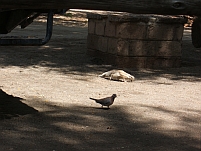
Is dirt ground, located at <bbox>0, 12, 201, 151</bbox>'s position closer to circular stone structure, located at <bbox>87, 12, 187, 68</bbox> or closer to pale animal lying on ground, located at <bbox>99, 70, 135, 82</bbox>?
pale animal lying on ground, located at <bbox>99, 70, 135, 82</bbox>

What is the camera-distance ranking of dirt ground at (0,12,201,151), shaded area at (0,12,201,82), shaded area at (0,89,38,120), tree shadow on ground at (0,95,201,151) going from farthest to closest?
shaded area at (0,12,201,82) → shaded area at (0,89,38,120) → dirt ground at (0,12,201,151) → tree shadow on ground at (0,95,201,151)

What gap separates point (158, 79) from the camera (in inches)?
350

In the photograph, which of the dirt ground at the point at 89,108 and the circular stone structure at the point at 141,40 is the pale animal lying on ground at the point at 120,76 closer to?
the dirt ground at the point at 89,108

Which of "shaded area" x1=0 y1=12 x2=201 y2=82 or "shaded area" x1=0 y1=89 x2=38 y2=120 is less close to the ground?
"shaded area" x1=0 y1=89 x2=38 y2=120

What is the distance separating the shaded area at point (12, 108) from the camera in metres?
5.77

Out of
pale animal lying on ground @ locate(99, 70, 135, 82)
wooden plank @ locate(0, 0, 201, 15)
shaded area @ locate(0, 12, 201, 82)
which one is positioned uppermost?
wooden plank @ locate(0, 0, 201, 15)

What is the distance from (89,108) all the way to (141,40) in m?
3.73

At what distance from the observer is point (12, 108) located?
Result: 238 inches

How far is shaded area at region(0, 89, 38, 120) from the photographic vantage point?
5.77 meters

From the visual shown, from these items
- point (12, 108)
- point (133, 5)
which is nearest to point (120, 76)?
point (12, 108)

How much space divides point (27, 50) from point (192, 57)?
358 centimetres

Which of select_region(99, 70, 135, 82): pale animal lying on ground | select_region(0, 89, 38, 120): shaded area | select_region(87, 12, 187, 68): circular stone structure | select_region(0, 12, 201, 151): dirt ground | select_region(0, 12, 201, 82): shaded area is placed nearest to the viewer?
select_region(0, 12, 201, 151): dirt ground

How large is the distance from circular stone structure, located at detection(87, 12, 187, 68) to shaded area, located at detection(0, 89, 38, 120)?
3.54 metres

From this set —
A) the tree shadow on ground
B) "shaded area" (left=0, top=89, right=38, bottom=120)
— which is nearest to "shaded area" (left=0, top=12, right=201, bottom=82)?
"shaded area" (left=0, top=89, right=38, bottom=120)
